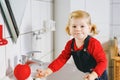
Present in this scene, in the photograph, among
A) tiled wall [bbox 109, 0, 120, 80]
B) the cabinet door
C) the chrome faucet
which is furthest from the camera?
tiled wall [bbox 109, 0, 120, 80]

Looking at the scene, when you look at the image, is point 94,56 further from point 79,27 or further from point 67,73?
point 67,73

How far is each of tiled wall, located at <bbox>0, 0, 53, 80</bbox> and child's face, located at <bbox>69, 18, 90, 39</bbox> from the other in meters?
0.28

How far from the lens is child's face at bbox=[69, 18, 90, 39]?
1.03 metres

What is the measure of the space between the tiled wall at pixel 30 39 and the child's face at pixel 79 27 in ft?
0.92

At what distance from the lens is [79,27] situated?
1034 mm

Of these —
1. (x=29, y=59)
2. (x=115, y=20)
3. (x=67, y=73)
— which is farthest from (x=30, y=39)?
(x=115, y=20)

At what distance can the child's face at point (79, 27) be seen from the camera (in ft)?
3.39

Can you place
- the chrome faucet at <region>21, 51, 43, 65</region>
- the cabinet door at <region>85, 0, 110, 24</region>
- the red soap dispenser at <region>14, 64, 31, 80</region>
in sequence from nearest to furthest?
the red soap dispenser at <region>14, 64, 31, 80</region>, the chrome faucet at <region>21, 51, 43, 65</region>, the cabinet door at <region>85, 0, 110, 24</region>

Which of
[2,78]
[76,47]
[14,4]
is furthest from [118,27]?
[2,78]

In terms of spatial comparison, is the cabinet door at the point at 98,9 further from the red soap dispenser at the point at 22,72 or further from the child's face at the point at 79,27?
the red soap dispenser at the point at 22,72

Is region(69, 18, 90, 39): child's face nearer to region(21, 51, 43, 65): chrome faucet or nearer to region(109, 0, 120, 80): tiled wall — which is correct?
region(21, 51, 43, 65): chrome faucet

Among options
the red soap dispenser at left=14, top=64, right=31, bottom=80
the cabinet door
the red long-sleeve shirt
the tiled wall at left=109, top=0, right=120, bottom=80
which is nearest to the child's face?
the red long-sleeve shirt

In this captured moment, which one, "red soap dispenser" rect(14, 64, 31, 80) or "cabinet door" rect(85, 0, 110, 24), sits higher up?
"cabinet door" rect(85, 0, 110, 24)

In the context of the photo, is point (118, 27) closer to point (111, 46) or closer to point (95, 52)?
point (111, 46)
